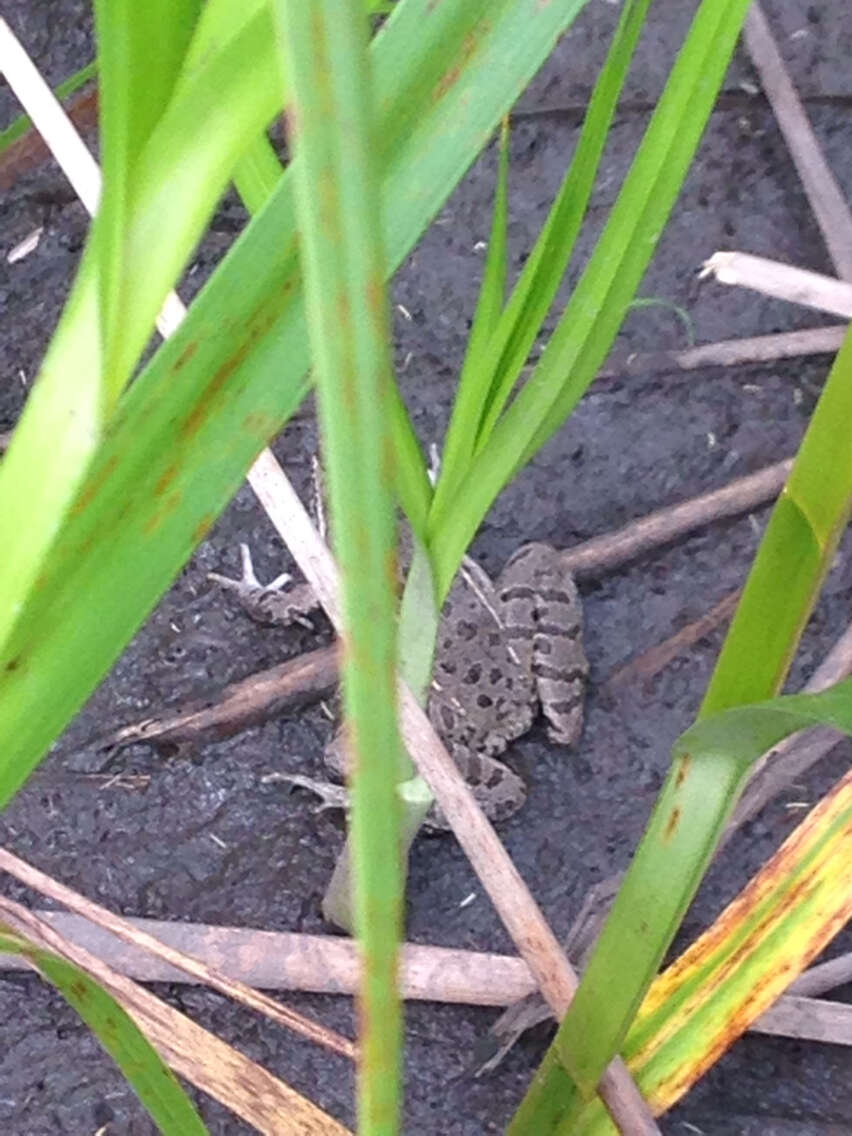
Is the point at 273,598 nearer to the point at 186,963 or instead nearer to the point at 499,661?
the point at 499,661

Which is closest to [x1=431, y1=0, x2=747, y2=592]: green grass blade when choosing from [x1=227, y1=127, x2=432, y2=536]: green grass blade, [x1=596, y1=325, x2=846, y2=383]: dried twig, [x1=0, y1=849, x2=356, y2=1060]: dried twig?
[x1=227, y1=127, x2=432, y2=536]: green grass blade

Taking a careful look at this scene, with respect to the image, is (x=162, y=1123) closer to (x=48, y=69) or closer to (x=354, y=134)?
(x=354, y=134)

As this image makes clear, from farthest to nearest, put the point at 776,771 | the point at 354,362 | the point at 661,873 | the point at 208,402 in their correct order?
the point at 776,771 < the point at 661,873 < the point at 208,402 < the point at 354,362

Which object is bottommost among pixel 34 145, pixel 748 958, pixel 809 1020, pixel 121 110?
pixel 809 1020

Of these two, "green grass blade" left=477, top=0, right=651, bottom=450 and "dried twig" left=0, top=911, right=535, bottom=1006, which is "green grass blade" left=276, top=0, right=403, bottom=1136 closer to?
"green grass blade" left=477, top=0, right=651, bottom=450

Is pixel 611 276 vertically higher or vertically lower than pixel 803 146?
lower

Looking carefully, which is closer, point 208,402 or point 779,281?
point 208,402

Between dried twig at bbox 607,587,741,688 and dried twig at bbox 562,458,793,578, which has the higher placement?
dried twig at bbox 562,458,793,578

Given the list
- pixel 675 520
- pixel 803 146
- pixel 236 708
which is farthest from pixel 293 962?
pixel 803 146
